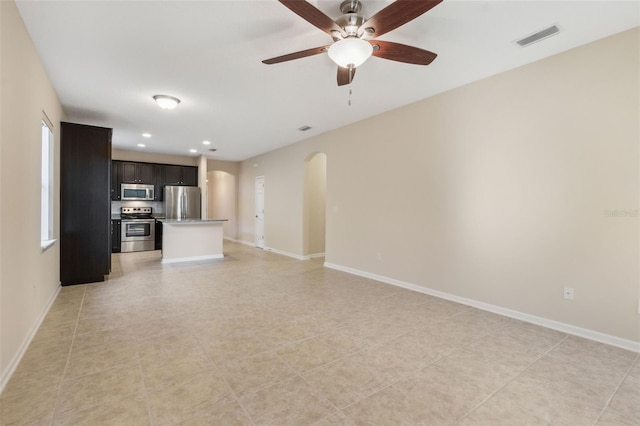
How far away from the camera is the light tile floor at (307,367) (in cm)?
176

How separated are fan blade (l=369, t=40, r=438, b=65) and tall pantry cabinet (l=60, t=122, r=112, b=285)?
4.42 metres

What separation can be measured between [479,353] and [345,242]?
10.7 ft

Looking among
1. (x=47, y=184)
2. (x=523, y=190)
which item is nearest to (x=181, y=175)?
(x=47, y=184)

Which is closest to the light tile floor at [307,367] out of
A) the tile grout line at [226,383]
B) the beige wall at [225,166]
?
the tile grout line at [226,383]

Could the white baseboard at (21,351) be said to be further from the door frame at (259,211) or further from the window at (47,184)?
the door frame at (259,211)

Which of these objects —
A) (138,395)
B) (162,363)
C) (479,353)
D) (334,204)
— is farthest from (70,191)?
(479,353)

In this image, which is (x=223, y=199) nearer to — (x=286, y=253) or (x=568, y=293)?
(x=286, y=253)

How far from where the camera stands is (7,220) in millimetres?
2082

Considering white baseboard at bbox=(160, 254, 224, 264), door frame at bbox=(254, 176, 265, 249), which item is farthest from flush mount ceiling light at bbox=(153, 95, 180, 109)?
door frame at bbox=(254, 176, 265, 249)

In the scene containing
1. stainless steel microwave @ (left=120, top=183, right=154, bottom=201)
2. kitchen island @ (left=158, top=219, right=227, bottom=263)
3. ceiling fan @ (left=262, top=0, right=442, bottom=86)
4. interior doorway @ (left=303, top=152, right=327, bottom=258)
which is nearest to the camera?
ceiling fan @ (left=262, top=0, right=442, bottom=86)

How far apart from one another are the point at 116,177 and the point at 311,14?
7.97 metres

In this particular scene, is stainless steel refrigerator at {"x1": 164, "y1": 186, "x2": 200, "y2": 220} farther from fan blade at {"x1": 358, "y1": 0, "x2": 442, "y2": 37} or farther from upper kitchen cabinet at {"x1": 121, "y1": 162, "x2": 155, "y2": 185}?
fan blade at {"x1": 358, "y1": 0, "x2": 442, "y2": 37}

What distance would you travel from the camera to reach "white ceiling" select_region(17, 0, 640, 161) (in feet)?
7.61

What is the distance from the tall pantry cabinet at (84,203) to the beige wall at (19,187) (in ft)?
4.28
